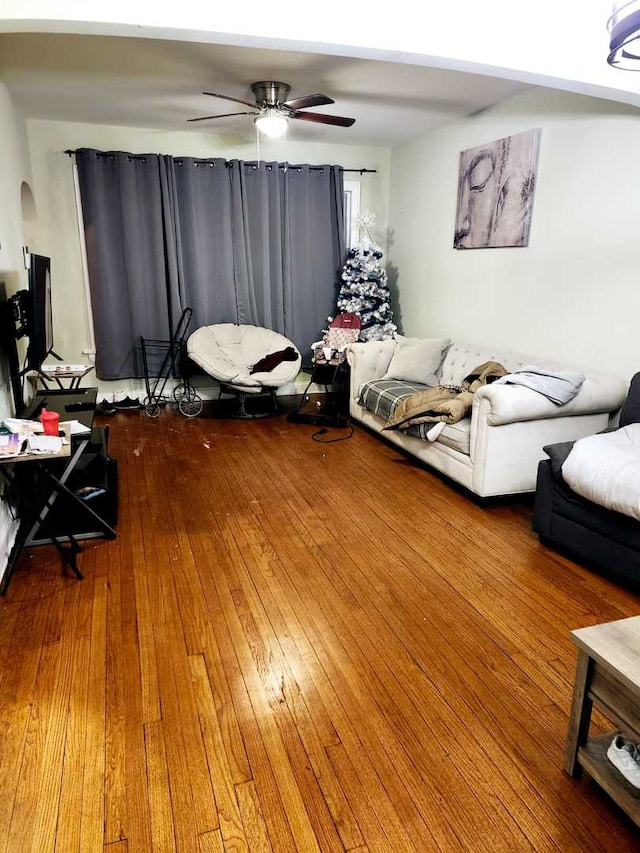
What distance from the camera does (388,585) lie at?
2.50 m

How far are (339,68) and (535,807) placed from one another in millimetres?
3910

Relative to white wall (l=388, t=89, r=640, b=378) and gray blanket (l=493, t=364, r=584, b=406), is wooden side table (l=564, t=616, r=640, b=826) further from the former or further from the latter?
white wall (l=388, t=89, r=640, b=378)

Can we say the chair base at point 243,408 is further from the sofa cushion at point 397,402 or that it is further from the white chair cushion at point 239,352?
the sofa cushion at point 397,402

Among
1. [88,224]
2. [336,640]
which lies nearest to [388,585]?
[336,640]

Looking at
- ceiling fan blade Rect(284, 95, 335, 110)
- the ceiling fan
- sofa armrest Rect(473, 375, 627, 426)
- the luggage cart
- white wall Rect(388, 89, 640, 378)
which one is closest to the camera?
sofa armrest Rect(473, 375, 627, 426)

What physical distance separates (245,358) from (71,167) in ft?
7.84

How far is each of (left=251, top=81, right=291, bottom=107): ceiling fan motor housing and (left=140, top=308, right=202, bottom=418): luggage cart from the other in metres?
2.17

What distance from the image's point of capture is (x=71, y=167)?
5121 mm

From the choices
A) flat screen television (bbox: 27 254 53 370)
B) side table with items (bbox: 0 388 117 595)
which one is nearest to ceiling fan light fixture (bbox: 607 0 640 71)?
side table with items (bbox: 0 388 117 595)


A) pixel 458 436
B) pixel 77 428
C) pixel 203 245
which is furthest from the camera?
pixel 203 245

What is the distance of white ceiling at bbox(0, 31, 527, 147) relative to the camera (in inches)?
126

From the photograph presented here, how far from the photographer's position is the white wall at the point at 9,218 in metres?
2.76

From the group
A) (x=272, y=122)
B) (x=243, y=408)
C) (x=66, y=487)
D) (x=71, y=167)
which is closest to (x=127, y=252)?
(x=71, y=167)

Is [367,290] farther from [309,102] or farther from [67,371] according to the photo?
[67,371]
